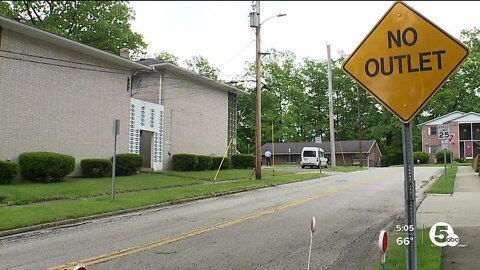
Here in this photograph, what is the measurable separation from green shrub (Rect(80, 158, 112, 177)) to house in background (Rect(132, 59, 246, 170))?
606cm

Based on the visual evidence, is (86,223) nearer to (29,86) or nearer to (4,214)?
(4,214)

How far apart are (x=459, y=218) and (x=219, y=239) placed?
600 cm

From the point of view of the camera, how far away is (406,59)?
13.3ft

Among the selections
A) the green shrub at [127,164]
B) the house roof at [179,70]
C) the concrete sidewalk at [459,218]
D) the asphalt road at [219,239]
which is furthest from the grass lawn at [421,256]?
the house roof at [179,70]

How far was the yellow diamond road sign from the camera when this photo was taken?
12.9 feet

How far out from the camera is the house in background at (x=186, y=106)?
Answer: 2995 centimetres

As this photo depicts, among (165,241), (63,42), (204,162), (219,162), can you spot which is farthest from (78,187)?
(219,162)

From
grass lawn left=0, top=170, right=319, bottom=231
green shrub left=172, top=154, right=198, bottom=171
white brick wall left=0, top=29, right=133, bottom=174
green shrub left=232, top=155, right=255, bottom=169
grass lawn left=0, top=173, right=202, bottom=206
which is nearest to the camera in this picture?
grass lawn left=0, top=170, right=319, bottom=231

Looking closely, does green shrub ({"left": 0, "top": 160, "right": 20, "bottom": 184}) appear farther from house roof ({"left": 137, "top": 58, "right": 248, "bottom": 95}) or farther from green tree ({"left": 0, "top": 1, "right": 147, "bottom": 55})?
green tree ({"left": 0, "top": 1, "right": 147, "bottom": 55})

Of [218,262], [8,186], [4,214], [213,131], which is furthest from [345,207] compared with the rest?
[213,131]

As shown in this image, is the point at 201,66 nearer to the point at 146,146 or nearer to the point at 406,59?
the point at 146,146

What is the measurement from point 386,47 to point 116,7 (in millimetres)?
38666

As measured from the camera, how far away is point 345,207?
14.0 m

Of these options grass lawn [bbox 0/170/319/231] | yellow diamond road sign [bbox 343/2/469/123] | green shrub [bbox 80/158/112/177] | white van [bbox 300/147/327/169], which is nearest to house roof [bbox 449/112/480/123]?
yellow diamond road sign [bbox 343/2/469/123]
